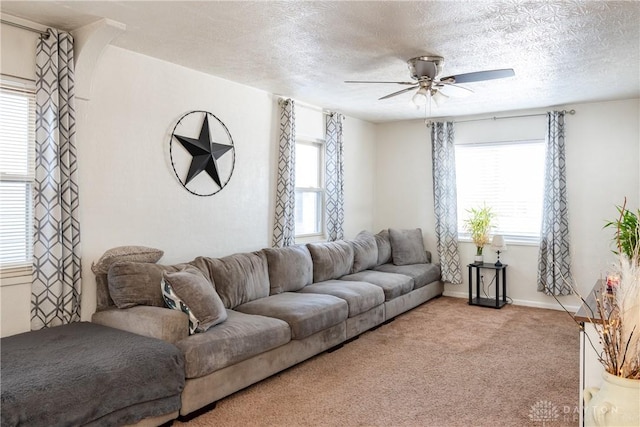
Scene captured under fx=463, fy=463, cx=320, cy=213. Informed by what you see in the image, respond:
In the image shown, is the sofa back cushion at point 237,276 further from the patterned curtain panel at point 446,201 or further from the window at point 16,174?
the patterned curtain panel at point 446,201

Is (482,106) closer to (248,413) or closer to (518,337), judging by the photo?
(518,337)

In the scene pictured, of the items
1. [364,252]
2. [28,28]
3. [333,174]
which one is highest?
[28,28]

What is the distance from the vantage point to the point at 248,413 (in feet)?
9.62

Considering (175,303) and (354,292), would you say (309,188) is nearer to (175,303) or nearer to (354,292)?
(354,292)

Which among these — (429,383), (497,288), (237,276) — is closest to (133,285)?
(237,276)

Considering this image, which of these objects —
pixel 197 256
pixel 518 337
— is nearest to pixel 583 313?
pixel 518 337

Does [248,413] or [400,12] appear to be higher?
[400,12]

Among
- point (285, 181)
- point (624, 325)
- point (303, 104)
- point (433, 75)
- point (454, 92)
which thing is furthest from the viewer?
point (303, 104)

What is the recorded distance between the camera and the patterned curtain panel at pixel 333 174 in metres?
5.85

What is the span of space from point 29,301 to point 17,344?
43 centimetres

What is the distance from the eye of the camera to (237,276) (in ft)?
13.0

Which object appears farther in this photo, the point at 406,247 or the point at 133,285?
the point at 406,247

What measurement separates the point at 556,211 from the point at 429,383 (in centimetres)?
319

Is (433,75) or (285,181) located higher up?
(433,75)
